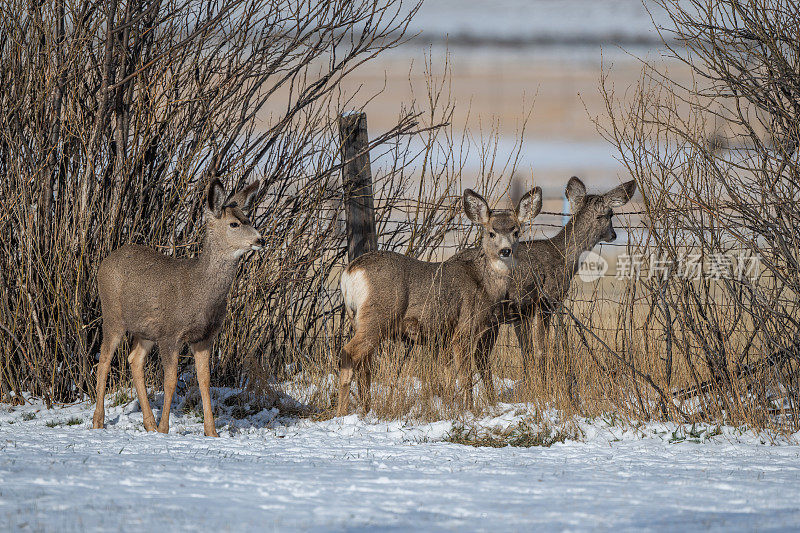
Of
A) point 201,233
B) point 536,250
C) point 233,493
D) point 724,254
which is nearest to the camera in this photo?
point 233,493

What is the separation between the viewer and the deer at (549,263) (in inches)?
343

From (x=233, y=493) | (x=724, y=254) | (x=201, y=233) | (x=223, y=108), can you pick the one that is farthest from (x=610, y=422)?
(x=223, y=108)

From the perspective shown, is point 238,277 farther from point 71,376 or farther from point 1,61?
point 1,61

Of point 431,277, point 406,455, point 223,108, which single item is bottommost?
point 406,455

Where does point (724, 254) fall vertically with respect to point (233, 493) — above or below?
above

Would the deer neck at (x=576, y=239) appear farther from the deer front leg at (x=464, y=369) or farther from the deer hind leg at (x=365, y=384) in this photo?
the deer hind leg at (x=365, y=384)

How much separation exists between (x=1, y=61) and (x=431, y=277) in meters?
4.50

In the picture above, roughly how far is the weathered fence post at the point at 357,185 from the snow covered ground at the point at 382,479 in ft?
8.33

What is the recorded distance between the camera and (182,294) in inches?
282

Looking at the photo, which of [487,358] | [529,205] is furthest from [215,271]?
[529,205]

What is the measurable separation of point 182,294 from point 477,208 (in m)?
2.96

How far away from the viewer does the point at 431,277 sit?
839 cm

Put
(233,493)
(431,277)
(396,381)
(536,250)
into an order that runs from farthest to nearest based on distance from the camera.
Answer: (536,250)
(431,277)
(396,381)
(233,493)

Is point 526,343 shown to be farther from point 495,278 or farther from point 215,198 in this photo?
point 215,198
